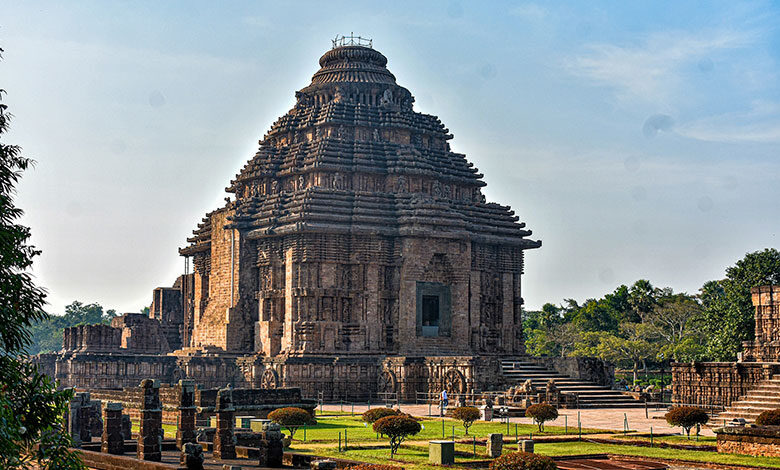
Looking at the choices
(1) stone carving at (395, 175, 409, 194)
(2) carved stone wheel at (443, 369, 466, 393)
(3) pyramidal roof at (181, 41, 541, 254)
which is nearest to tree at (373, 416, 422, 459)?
(2) carved stone wheel at (443, 369, 466, 393)

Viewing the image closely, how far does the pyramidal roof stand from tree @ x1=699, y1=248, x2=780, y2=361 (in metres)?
11.4

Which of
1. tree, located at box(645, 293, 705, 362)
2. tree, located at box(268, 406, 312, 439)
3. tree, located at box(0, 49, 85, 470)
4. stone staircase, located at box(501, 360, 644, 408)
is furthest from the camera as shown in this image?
tree, located at box(645, 293, 705, 362)

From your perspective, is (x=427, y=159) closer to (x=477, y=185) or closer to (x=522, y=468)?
(x=477, y=185)

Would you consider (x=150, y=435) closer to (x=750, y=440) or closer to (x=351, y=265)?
(x=750, y=440)

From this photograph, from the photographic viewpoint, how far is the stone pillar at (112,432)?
2622 cm

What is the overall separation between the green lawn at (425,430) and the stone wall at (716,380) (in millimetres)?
7384

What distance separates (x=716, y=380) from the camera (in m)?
39.6

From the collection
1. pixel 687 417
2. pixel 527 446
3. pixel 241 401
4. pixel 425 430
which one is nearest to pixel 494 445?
pixel 527 446

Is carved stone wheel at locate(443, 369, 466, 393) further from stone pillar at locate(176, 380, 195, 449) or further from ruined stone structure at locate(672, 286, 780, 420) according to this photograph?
stone pillar at locate(176, 380, 195, 449)

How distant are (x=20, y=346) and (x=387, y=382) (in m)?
34.4

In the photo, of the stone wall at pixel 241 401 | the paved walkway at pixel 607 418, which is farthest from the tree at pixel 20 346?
the paved walkway at pixel 607 418

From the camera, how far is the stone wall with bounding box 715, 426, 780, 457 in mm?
27094

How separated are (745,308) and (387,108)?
23.4 m

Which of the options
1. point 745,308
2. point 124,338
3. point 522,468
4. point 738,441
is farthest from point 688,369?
point 124,338
